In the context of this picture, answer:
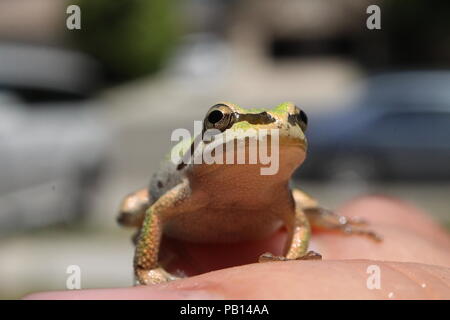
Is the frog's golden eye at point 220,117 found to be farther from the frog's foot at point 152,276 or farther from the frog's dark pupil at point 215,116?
the frog's foot at point 152,276

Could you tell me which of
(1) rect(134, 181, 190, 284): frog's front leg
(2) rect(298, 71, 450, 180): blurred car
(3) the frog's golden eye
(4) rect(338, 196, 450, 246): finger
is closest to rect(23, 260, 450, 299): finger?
(3) the frog's golden eye

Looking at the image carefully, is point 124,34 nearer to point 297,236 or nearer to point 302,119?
point 297,236

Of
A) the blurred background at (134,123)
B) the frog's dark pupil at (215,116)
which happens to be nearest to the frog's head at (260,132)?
the frog's dark pupil at (215,116)

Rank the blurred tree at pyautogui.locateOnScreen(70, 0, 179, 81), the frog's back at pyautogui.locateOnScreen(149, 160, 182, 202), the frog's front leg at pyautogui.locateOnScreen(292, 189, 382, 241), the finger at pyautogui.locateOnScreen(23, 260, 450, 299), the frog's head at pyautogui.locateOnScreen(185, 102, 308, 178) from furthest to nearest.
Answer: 1. the blurred tree at pyautogui.locateOnScreen(70, 0, 179, 81)
2. the frog's front leg at pyautogui.locateOnScreen(292, 189, 382, 241)
3. the frog's back at pyautogui.locateOnScreen(149, 160, 182, 202)
4. the frog's head at pyautogui.locateOnScreen(185, 102, 308, 178)
5. the finger at pyautogui.locateOnScreen(23, 260, 450, 299)

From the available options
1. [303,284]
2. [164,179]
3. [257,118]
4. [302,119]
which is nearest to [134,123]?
[164,179]

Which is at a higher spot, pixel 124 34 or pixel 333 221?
pixel 124 34

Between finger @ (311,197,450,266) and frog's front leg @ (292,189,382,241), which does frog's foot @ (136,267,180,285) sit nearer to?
finger @ (311,197,450,266)

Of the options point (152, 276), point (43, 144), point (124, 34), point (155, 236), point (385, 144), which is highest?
point (124, 34)
